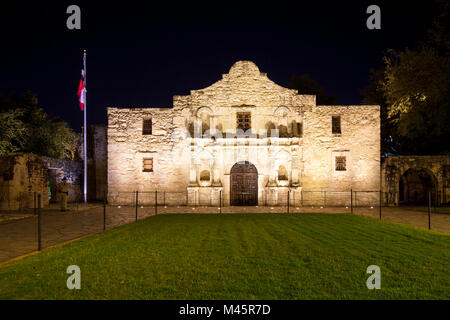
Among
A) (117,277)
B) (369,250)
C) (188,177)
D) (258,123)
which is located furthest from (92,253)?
(258,123)

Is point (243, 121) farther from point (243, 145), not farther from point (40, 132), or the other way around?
point (40, 132)

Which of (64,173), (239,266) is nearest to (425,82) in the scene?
(239,266)

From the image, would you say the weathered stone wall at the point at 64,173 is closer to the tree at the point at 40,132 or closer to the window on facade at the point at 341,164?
the tree at the point at 40,132

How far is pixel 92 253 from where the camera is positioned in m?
7.43

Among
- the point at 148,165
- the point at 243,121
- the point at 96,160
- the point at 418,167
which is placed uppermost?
the point at 243,121

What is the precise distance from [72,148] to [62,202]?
14.7 meters

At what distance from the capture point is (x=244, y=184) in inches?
906

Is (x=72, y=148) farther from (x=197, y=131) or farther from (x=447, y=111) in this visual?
(x=447, y=111)

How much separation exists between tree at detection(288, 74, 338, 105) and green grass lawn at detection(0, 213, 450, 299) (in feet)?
98.4

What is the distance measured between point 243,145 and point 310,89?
1931 centimetres

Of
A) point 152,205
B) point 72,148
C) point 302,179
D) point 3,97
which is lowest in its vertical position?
point 152,205

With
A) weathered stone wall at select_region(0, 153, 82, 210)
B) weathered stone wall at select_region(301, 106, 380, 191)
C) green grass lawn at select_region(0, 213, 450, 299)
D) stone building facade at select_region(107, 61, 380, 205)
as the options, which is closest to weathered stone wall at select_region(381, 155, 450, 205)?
weathered stone wall at select_region(301, 106, 380, 191)

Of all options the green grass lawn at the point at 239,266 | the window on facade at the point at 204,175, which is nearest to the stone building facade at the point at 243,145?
the window on facade at the point at 204,175
